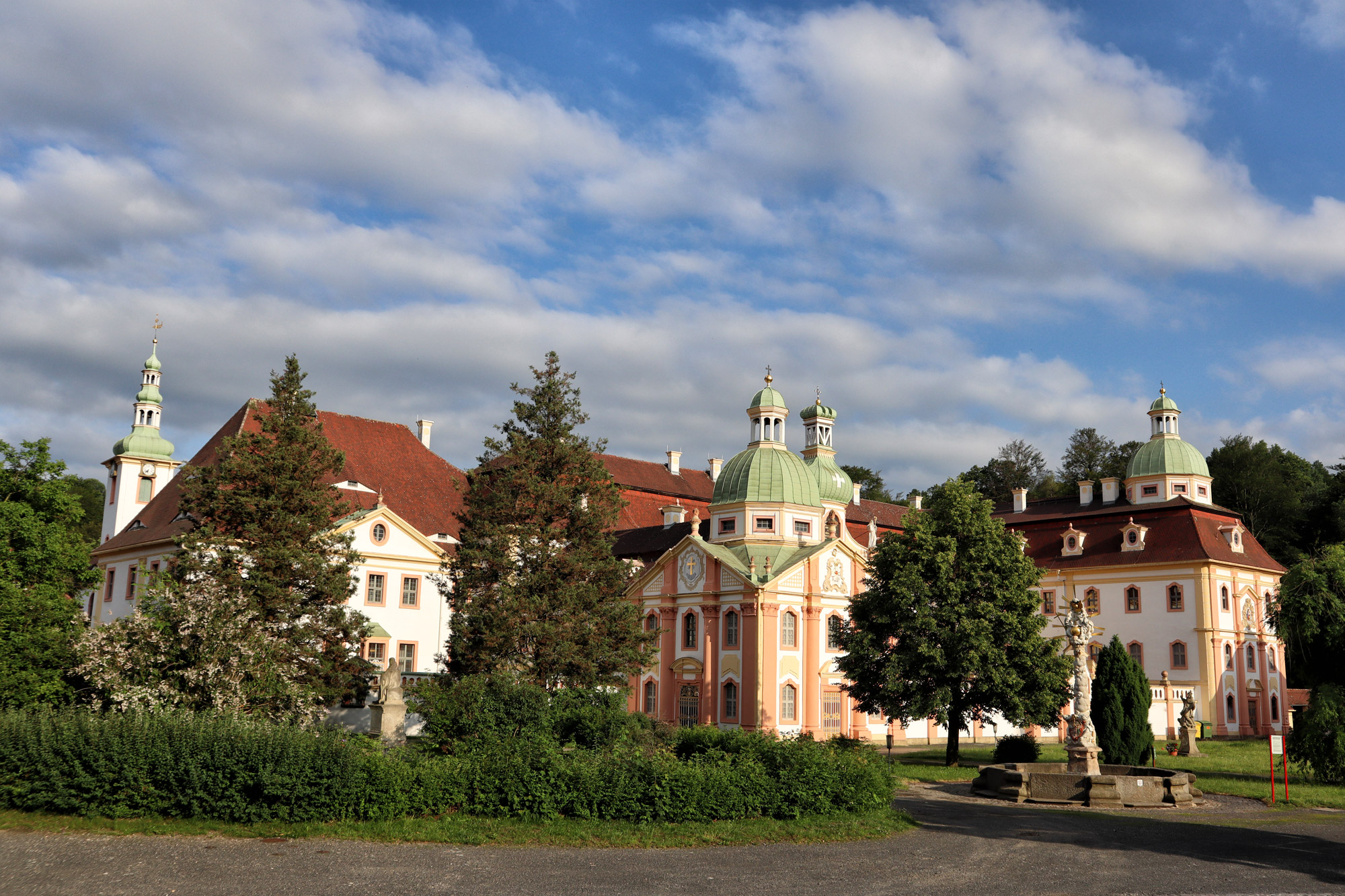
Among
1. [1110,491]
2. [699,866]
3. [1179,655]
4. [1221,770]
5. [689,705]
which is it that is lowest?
[1221,770]

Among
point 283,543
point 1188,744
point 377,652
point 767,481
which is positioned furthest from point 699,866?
point 377,652

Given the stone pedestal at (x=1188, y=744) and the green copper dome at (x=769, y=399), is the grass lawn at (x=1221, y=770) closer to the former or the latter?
the stone pedestal at (x=1188, y=744)

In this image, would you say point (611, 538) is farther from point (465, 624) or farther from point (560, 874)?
point (560, 874)

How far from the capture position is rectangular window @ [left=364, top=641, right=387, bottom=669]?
4922 centimetres

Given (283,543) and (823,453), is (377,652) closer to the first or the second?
(283,543)

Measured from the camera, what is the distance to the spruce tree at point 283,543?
28828 mm

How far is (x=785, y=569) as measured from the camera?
1825 inches

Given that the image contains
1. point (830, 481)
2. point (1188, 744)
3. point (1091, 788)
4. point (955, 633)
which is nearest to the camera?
point (1091, 788)

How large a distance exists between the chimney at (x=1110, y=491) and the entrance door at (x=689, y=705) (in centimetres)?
3331

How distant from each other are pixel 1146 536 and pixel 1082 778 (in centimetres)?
3971

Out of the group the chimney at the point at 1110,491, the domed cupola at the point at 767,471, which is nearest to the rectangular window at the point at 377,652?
the domed cupola at the point at 767,471

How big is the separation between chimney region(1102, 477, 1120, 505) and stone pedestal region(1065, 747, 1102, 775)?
4448 cm

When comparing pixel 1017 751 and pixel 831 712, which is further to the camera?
pixel 831 712

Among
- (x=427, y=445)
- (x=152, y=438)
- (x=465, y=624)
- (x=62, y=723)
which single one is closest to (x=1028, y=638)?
(x=465, y=624)
